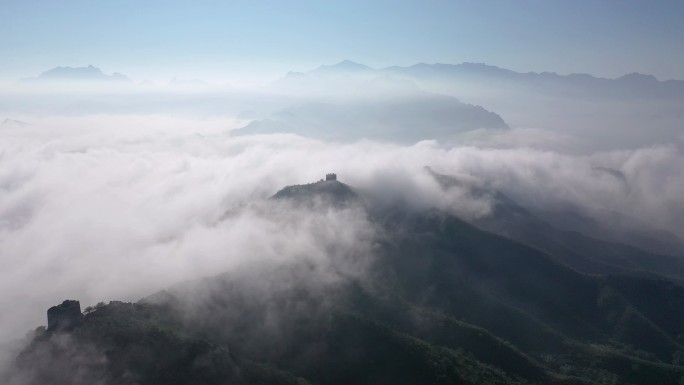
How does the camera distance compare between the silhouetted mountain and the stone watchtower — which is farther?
the stone watchtower

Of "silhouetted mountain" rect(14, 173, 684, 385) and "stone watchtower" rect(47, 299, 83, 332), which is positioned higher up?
"stone watchtower" rect(47, 299, 83, 332)

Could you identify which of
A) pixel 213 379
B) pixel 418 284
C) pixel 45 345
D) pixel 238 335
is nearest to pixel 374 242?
pixel 418 284

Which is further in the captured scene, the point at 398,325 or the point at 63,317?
the point at 398,325

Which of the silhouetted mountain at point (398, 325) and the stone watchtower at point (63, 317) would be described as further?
the stone watchtower at point (63, 317)

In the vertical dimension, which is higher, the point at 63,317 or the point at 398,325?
the point at 63,317

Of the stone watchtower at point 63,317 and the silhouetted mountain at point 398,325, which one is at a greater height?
the stone watchtower at point 63,317

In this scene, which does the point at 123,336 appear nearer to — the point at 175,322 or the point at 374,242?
the point at 175,322
